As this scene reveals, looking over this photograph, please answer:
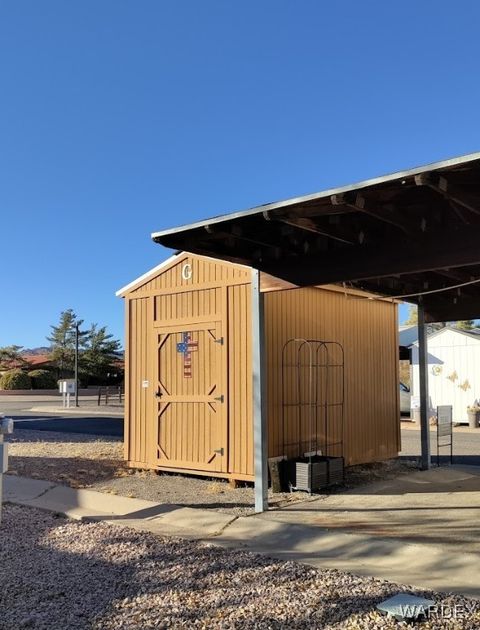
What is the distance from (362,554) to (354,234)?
3134 mm

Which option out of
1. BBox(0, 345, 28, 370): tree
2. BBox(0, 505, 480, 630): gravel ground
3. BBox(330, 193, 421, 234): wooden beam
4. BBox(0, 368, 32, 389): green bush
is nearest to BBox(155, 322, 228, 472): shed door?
BBox(0, 505, 480, 630): gravel ground

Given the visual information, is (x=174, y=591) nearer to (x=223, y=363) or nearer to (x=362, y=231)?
(x=362, y=231)

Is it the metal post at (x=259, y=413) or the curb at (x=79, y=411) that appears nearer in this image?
the metal post at (x=259, y=413)

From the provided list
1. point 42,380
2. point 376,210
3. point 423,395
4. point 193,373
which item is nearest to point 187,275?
point 193,373

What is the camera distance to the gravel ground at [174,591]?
13.6ft

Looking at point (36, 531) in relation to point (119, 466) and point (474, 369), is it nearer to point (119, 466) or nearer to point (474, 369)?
point (119, 466)

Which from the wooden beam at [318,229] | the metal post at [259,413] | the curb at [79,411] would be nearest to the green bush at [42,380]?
the curb at [79,411]

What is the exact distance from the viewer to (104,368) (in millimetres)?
53094

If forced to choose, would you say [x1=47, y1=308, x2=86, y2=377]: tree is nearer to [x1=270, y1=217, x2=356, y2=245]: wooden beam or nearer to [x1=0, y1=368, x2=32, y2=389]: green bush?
[x1=0, y1=368, x2=32, y2=389]: green bush

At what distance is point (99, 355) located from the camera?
53969mm

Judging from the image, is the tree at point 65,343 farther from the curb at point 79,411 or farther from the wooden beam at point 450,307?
the wooden beam at point 450,307

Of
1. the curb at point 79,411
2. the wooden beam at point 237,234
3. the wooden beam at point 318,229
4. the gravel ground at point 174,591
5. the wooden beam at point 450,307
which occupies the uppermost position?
the wooden beam at point 237,234

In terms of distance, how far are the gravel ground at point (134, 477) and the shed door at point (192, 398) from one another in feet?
1.26

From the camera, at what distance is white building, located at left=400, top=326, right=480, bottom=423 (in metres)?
20.3
